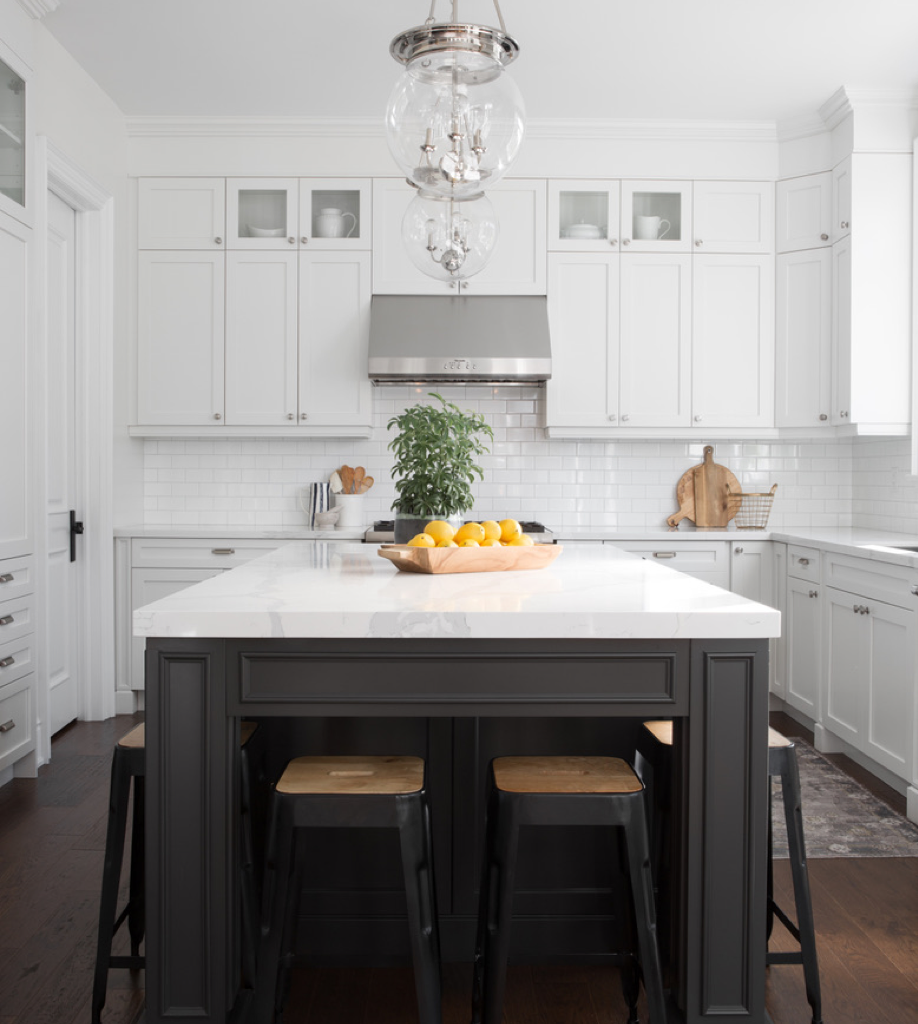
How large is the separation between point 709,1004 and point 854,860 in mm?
1248

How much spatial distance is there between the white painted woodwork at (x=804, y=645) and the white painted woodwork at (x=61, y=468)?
3378 mm

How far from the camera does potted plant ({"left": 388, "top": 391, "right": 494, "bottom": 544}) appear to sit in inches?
97.8

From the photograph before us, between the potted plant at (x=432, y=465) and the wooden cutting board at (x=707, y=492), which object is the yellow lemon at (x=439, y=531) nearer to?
the potted plant at (x=432, y=465)

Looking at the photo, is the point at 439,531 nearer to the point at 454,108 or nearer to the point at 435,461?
the point at 435,461

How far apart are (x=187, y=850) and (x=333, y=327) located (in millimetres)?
3359

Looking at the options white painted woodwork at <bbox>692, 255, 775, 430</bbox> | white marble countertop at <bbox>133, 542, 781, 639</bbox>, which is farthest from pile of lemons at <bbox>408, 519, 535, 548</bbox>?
white painted woodwork at <bbox>692, 255, 775, 430</bbox>

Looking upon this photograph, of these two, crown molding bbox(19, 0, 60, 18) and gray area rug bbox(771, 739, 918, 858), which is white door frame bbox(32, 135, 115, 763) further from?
gray area rug bbox(771, 739, 918, 858)

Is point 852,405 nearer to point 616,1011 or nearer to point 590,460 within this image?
point 590,460

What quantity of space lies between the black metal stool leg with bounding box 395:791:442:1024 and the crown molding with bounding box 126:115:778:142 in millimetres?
3924

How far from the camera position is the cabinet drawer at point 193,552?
4.43m

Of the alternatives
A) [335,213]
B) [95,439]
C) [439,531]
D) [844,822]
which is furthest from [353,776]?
[335,213]

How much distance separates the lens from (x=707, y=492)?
500 cm

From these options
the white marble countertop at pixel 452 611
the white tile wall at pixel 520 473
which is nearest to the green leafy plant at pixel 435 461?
the white marble countertop at pixel 452 611

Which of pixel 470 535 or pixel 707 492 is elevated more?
pixel 707 492
